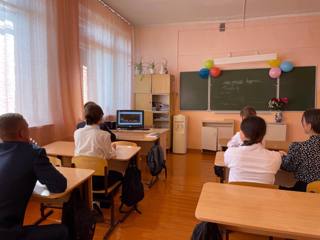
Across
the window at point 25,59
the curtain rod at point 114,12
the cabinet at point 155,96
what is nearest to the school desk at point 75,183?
the window at point 25,59

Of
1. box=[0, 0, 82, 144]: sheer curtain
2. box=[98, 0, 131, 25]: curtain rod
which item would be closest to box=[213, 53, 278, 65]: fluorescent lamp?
box=[98, 0, 131, 25]: curtain rod

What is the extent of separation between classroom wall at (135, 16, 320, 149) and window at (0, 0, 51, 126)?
3.45 meters

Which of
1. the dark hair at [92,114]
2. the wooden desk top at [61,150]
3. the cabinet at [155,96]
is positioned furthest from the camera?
the cabinet at [155,96]

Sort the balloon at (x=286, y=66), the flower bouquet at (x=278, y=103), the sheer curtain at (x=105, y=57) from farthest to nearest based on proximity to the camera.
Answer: the flower bouquet at (x=278, y=103) → the balloon at (x=286, y=66) → the sheer curtain at (x=105, y=57)

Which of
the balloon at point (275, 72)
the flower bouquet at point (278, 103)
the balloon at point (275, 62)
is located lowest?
the flower bouquet at point (278, 103)

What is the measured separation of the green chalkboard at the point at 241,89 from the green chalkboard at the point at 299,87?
0.25 meters

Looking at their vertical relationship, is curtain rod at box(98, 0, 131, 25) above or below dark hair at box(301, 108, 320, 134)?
above

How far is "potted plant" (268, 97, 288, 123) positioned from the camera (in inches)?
226

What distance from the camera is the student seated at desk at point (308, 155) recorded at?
202 centimetres

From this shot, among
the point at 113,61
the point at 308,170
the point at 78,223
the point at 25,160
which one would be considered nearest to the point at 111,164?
the point at 78,223

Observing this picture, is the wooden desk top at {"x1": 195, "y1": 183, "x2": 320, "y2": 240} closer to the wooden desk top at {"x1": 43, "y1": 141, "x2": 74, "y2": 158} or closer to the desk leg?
the desk leg

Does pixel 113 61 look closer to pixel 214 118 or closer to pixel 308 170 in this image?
pixel 214 118

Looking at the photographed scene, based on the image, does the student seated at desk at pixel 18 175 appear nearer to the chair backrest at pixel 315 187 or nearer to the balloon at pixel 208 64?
the chair backrest at pixel 315 187

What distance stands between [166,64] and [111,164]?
3844 mm
